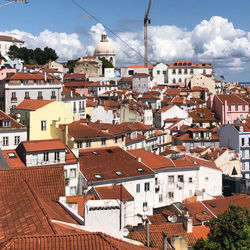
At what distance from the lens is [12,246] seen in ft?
33.0

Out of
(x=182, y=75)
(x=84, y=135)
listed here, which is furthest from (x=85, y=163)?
(x=182, y=75)

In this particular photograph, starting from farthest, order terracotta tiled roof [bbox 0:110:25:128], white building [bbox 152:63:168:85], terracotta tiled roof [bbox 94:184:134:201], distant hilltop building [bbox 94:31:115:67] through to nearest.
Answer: distant hilltop building [bbox 94:31:115:67] → white building [bbox 152:63:168:85] → terracotta tiled roof [bbox 0:110:25:128] → terracotta tiled roof [bbox 94:184:134:201]

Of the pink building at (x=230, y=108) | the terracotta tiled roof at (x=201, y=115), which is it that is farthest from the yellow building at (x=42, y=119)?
the pink building at (x=230, y=108)

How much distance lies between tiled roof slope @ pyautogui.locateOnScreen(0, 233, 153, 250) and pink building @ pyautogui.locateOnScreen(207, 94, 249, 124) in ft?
236

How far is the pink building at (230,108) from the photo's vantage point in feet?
267

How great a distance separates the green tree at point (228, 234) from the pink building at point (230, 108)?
6486 cm

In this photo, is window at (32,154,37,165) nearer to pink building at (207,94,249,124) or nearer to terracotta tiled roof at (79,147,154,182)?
terracotta tiled roof at (79,147,154,182)

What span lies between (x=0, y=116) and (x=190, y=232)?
74.1 feet

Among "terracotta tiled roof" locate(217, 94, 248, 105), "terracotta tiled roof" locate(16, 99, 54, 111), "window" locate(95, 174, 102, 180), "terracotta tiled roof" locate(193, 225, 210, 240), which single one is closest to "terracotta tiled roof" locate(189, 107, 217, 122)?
"terracotta tiled roof" locate(217, 94, 248, 105)

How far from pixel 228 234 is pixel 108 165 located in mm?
18966

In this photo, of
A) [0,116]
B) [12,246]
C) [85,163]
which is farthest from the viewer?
[0,116]

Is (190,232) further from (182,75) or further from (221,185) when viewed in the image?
(182,75)

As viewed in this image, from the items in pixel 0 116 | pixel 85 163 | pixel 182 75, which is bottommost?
pixel 85 163

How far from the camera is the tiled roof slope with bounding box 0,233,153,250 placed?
1016cm
